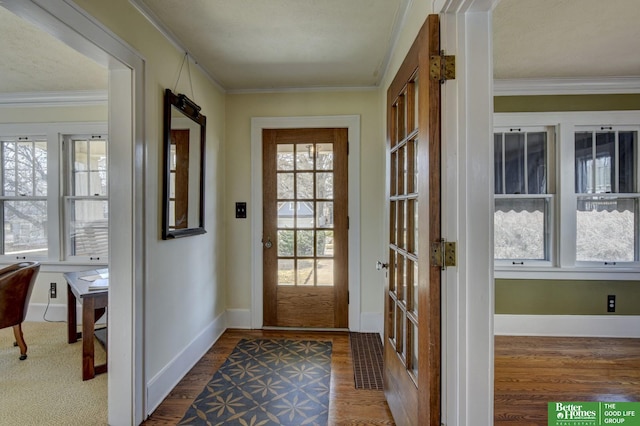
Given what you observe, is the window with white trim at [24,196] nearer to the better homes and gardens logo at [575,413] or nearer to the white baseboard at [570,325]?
the better homes and gardens logo at [575,413]

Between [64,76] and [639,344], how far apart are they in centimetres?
585

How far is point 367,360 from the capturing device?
2518mm

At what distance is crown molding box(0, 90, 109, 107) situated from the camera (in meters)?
3.27

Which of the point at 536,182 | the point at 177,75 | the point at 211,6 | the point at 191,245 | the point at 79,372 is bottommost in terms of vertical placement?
the point at 79,372

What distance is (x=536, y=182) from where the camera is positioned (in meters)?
3.05

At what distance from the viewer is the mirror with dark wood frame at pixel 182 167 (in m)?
2.05

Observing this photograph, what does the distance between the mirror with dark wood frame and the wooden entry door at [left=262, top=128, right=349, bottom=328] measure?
2.41ft

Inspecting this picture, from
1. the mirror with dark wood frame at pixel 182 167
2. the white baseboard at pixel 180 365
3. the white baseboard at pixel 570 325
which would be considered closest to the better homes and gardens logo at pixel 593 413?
the white baseboard at pixel 570 325

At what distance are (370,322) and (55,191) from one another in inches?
143

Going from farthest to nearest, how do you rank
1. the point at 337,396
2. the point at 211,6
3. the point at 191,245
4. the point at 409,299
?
1. the point at 191,245
2. the point at 337,396
3. the point at 211,6
4. the point at 409,299

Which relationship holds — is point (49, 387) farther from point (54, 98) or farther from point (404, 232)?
point (54, 98)

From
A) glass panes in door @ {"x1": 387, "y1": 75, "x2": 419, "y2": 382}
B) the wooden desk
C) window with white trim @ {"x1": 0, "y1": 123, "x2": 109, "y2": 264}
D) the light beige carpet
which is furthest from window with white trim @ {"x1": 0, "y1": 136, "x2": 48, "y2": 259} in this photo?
glass panes in door @ {"x1": 387, "y1": 75, "x2": 419, "y2": 382}

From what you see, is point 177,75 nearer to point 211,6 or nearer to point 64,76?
point 211,6

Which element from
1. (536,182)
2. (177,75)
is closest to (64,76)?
(177,75)
